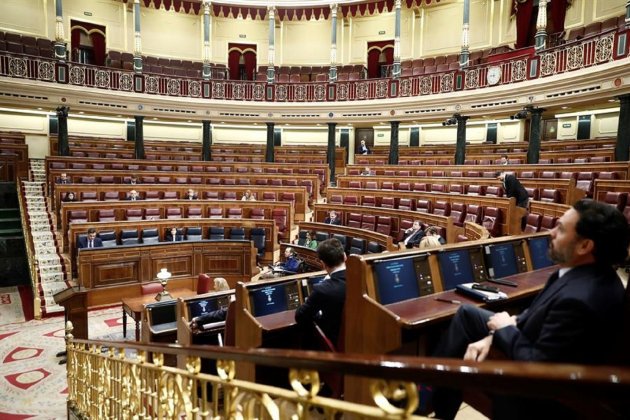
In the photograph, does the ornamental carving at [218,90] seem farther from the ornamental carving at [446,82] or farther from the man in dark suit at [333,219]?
the man in dark suit at [333,219]

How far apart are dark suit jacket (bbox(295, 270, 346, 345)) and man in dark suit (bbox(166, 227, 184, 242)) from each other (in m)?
6.20

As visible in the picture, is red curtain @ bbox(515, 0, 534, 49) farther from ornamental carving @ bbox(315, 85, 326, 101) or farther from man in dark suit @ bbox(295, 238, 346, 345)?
man in dark suit @ bbox(295, 238, 346, 345)

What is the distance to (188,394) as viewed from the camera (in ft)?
5.14

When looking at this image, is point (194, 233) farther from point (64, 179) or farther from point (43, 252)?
point (64, 179)

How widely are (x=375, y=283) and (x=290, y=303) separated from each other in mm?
1018

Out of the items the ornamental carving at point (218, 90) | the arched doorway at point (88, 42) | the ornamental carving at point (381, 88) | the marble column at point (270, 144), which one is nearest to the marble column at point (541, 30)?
the ornamental carving at point (381, 88)

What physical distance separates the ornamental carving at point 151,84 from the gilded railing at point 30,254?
A: 4.86m

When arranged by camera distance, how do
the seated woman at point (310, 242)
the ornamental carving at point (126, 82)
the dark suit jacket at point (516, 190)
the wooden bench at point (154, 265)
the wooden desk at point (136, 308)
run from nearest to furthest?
the wooden desk at point (136, 308) → the dark suit jacket at point (516, 190) → the wooden bench at point (154, 265) → the seated woman at point (310, 242) → the ornamental carving at point (126, 82)

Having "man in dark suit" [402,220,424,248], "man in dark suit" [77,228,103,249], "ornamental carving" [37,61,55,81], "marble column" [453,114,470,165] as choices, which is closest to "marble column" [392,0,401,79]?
"marble column" [453,114,470,165]

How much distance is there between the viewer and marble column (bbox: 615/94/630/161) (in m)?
8.19

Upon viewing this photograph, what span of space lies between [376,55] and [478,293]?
16053mm

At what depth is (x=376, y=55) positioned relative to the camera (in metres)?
16.9

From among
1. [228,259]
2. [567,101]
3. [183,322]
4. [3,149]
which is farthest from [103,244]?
[567,101]

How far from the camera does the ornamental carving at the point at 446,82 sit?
12031 mm
